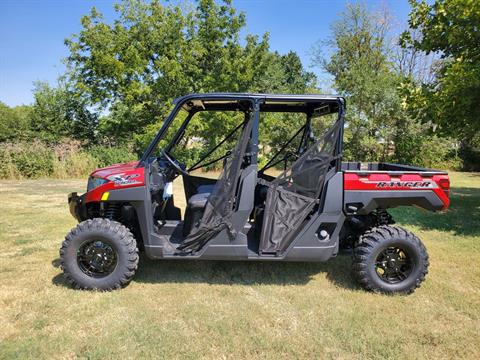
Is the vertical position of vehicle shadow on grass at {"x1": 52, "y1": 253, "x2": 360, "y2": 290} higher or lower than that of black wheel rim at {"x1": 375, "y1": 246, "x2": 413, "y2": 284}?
lower

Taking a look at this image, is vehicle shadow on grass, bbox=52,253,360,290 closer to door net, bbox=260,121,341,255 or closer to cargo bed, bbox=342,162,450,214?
door net, bbox=260,121,341,255

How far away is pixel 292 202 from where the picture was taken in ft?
11.7

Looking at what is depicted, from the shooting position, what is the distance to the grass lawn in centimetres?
270

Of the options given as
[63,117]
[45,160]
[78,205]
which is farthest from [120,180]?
[63,117]

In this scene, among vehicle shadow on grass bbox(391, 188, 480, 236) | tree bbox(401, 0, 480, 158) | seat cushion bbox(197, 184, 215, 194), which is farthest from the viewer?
vehicle shadow on grass bbox(391, 188, 480, 236)

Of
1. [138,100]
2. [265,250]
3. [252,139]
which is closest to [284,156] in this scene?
[252,139]

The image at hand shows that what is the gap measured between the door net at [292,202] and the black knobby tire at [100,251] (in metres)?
1.30

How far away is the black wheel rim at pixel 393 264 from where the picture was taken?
367 centimetres

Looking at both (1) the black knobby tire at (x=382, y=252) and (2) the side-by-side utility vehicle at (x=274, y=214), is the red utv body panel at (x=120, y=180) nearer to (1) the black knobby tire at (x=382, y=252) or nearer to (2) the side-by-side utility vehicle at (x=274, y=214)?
(2) the side-by-side utility vehicle at (x=274, y=214)

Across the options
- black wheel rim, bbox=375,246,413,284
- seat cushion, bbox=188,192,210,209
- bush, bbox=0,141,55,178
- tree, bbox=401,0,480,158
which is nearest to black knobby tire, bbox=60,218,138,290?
seat cushion, bbox=188,192,210,209

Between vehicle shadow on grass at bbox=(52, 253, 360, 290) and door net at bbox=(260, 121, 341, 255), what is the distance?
1.92 ft

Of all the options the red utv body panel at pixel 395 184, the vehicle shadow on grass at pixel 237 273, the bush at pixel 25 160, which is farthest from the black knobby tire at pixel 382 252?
the bush at pixel 25 160

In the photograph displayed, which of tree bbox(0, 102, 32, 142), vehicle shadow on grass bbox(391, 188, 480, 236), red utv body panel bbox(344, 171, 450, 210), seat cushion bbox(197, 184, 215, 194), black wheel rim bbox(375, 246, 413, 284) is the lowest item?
vehicle shadow on grass bbox(391, 188, 480, 236)

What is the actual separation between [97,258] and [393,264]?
115 inches
